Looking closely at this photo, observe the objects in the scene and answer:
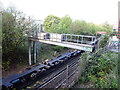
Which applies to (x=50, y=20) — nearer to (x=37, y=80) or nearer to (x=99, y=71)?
(x=37, y=80)

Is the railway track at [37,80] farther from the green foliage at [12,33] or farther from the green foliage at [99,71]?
the green foliage at [12,33]

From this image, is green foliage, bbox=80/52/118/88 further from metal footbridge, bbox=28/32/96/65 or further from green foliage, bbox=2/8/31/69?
green foliage, bbox=2/8/31/69

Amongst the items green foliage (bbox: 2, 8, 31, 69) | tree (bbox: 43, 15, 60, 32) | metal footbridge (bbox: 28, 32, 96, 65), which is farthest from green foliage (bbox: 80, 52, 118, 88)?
tree (bbox: 43, 15, 60, 32)

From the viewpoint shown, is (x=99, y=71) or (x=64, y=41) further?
(x=64, y=41)

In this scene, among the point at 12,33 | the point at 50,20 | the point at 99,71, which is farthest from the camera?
the point at 50,20

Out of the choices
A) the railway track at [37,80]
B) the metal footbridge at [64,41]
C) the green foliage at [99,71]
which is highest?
the metal footbridge at [64,41]

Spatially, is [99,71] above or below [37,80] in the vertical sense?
above

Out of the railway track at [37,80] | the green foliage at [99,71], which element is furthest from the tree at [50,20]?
the green foliage at [99,71]

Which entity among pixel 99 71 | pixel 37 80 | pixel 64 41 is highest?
pixel 64 41

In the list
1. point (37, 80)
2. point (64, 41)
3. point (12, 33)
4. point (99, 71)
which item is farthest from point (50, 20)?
point (99, 71)

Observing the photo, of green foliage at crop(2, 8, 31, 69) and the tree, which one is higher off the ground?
the tree

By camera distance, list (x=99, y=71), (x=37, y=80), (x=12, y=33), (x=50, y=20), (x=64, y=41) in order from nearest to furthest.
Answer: (x=99, y=71)
(x=37, y=80)
(x=64, y=41)
(x=12, y=33)
(x=50, y=20)

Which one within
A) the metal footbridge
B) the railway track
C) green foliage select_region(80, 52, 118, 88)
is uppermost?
the metal footbridge

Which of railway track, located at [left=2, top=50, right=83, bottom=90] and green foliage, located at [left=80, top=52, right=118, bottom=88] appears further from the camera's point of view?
railway track, located at [left=2, top=50, right=83, bottom=90]
